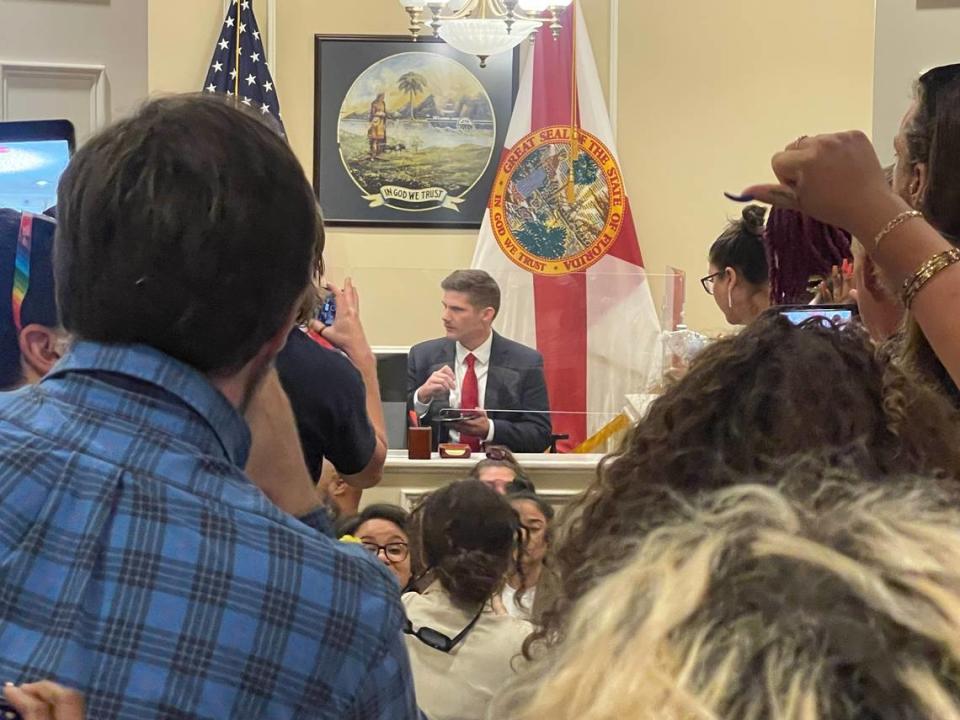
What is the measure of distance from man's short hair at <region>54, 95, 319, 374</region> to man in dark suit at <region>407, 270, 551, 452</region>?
3.34m

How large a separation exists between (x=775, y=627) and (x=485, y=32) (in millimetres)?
4864

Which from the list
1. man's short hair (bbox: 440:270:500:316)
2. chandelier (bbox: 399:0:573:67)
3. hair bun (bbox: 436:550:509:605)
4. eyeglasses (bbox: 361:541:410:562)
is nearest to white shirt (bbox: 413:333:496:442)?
man's short hair (bbox: 440:270:500:316)

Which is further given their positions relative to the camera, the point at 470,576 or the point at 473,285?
the point at 473,285

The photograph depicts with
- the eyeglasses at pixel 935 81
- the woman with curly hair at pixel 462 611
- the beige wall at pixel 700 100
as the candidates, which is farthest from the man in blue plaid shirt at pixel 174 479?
the beige wall at pixel 700 100

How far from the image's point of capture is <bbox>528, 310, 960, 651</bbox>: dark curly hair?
99 cm

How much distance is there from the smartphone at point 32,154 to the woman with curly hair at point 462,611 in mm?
971

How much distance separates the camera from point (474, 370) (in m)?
4.23

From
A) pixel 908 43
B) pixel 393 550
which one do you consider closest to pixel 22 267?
pixel 908 43

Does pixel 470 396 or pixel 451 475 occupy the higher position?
pixel 470 396

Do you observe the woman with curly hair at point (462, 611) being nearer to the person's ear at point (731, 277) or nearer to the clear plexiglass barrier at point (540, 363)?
the person's ear at point (731, 277)

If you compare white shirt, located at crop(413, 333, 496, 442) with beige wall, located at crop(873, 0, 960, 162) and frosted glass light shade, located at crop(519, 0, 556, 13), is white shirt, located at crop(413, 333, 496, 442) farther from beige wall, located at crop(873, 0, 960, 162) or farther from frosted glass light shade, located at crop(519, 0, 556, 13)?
beige wall, located at crop(873, 0, 960, 162)

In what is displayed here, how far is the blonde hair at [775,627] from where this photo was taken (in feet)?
1.56

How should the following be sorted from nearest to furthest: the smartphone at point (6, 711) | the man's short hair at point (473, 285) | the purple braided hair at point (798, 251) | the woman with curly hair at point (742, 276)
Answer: the smartphone at point (6, 711) → the purple braided hair at point (798, 251) → the woman with curly hair at point (742, 276) → the man's short hair at point (473, 285)

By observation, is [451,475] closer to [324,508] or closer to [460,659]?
[460,659]
